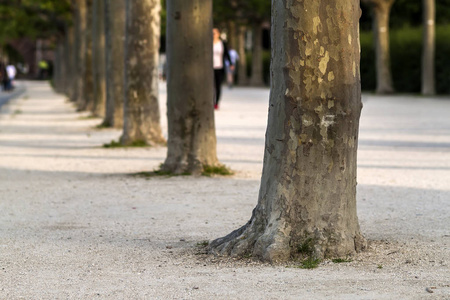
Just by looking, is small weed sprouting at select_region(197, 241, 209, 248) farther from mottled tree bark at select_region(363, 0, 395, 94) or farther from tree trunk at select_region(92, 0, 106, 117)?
mottled tree bark at select_region(363, 0, 395, 94)

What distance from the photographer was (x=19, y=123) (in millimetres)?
21375

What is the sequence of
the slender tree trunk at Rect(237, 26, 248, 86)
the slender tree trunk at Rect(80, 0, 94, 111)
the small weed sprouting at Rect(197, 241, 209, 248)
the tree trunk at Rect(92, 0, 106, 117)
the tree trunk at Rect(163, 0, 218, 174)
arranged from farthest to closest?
the slender tree trunk at Rect(237, 26, 248, 86) < the slender tree trunk at Rect(80, 0, 94, 111) < the tree trunk at Rect(92, 0, 106, 117) < the tree trunk at Rect(163, 0, 218, 174) < the small weed sprouting at Rect(197, 241, 209, 248)

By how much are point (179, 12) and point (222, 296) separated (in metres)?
5.74

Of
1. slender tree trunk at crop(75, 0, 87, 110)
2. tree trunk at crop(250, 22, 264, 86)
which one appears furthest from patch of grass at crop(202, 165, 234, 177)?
tree trunk at crop(250, 22, 264, 86)

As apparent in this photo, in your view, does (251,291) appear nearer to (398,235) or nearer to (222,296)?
(222,296)

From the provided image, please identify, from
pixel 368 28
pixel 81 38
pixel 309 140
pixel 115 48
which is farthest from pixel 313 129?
pixel 368 28

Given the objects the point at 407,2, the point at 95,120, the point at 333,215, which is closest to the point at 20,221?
the point at 333,215

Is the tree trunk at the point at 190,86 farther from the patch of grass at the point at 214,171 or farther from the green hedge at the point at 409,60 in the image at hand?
the green hedge at the point at 409,60

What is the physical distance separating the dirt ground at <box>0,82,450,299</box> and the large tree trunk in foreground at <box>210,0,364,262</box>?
19 cm

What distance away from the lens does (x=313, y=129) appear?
5.56 meters

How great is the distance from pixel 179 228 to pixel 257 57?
4631cm

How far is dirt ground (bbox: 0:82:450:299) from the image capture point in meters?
5.01

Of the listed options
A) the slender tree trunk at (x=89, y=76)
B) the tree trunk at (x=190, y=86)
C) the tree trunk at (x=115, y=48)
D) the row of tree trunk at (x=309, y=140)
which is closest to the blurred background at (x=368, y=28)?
the slender tree trunk at (x=89, y=76)

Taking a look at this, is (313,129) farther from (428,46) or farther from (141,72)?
(428,46)
